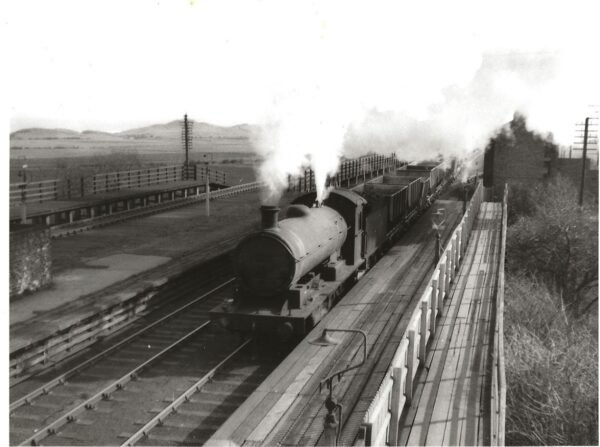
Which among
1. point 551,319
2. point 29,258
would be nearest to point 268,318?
point 29,258

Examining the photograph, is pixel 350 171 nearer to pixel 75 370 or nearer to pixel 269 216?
pixel 269 216

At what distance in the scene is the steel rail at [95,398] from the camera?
332 inches

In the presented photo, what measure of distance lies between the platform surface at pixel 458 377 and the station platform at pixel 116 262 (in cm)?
665

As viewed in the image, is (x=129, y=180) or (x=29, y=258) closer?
(x=29, y=258)

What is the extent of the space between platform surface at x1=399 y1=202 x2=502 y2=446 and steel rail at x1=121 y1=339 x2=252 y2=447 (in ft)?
11.4

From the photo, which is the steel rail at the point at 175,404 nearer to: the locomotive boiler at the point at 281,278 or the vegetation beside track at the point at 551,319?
the locomotive boiler at the point at 281,278

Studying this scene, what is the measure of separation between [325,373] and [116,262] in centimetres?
974

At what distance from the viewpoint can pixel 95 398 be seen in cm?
951

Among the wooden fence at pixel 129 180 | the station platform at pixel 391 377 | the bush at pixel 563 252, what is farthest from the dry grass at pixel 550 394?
the wooden fence at pixel 129 180

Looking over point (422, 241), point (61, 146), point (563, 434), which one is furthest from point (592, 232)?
point (61, 146)

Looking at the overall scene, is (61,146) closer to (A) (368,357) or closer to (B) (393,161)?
(B) (393,161)

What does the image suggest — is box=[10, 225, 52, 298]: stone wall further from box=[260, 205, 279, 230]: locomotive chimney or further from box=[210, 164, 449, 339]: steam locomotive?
box=[260, 205, 279, 230]: locomotive chimney

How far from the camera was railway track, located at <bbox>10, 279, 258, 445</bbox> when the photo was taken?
28.7 feet

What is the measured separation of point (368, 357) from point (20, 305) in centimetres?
764
